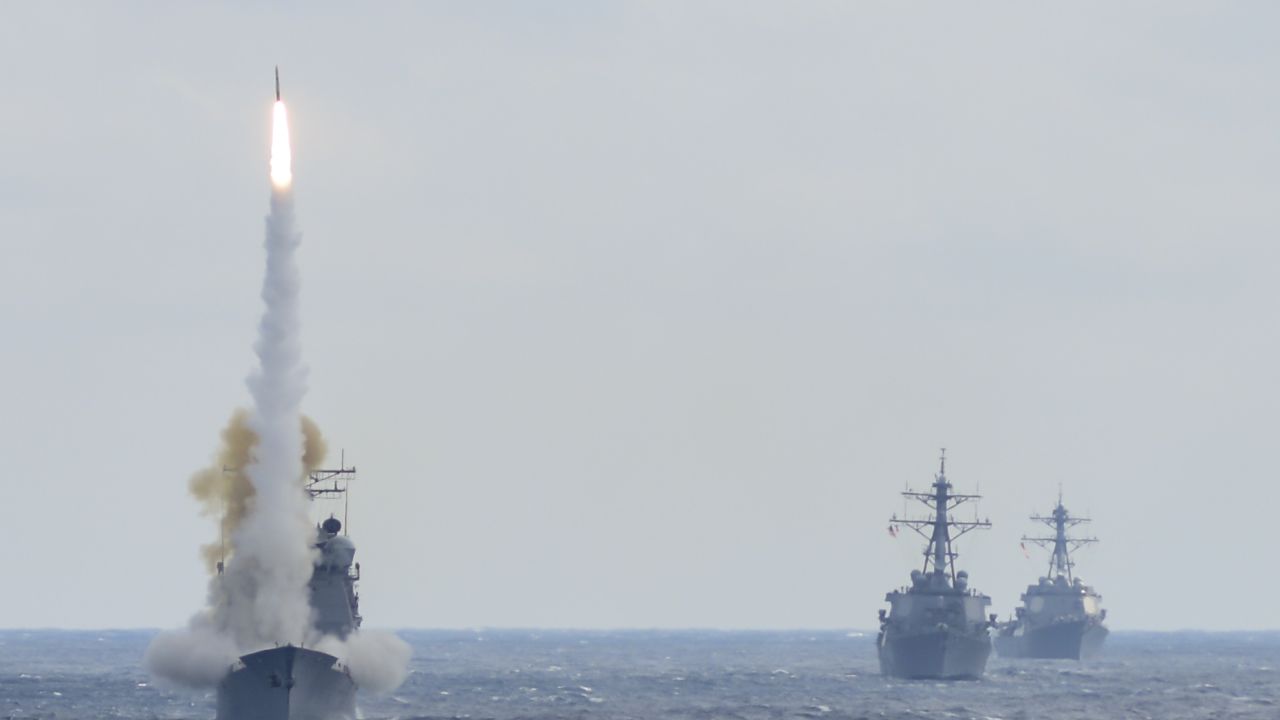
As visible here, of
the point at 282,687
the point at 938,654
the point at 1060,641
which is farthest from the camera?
the point at 1060,641

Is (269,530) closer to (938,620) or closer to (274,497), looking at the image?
(274,497)

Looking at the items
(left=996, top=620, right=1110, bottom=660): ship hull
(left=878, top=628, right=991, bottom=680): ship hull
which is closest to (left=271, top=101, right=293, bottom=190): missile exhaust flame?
(left=878, top=628, right=991, bottom=680): ship hull

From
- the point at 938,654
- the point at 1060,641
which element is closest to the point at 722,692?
the point at 938,654

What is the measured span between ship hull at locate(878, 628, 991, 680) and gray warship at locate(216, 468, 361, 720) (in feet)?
171

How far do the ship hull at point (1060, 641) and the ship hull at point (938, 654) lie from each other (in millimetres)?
39253

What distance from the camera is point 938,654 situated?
111 metres

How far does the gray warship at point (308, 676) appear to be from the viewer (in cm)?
5847

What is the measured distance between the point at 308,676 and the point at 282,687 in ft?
3.55

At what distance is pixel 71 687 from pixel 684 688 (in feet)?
98.7

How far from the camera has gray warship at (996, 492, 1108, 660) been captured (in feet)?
498

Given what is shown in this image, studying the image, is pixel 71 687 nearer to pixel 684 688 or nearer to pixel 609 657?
pixel 684 688

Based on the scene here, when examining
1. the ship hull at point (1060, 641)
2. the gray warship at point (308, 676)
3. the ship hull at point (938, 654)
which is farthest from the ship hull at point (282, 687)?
the ship hull at point (1060, 641)

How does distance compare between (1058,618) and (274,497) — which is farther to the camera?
(1058,618)

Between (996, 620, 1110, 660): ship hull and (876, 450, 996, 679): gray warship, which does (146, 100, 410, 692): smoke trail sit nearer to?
(876, 450, 996, 679): gray warship
